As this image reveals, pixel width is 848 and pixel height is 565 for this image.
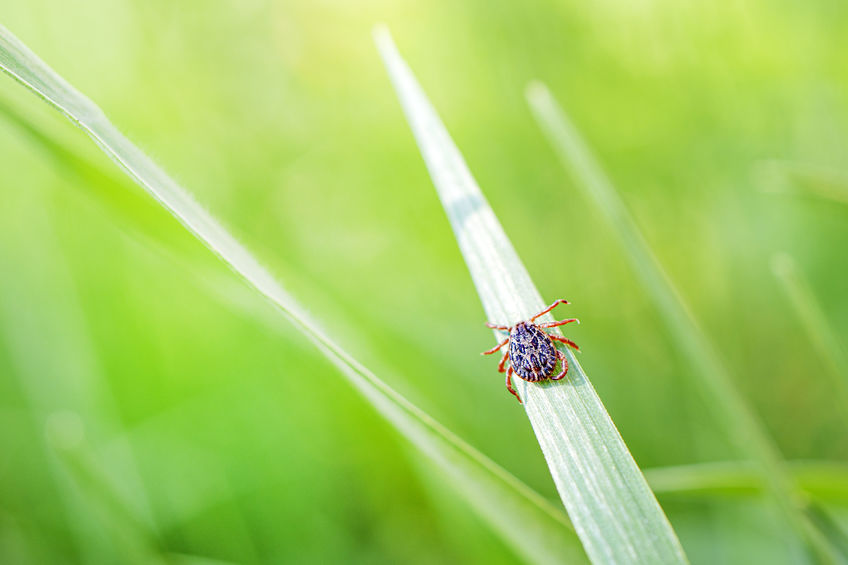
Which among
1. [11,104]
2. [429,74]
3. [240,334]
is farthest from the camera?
[429,74]

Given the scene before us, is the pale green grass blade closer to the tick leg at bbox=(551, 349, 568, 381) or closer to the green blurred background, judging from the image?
the green blurred background

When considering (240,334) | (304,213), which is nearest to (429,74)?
(304,213)

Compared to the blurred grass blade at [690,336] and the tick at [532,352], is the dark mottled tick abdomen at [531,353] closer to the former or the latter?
the tick at [532,352]

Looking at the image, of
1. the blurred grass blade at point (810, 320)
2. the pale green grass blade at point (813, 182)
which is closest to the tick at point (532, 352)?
the blurred grass blade at point (810, 320)

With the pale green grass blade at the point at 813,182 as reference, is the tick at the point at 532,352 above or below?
below

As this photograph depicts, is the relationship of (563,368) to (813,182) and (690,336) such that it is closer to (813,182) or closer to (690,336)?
(690,336)

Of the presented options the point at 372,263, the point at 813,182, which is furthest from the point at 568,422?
the point at 372,263

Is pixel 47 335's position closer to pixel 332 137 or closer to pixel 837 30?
pixel 332 137
